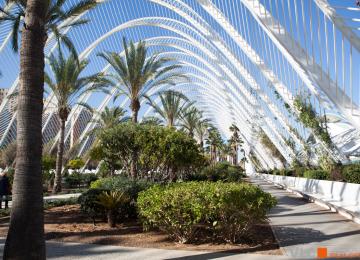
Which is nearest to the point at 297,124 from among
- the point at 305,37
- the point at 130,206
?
the point at 305,37

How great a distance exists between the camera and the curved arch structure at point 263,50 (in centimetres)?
1711

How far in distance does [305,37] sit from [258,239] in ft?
35.6

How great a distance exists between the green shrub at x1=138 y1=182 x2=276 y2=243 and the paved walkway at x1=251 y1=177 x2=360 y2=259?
846 mm

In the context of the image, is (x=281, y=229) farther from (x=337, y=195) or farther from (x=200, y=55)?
(x=200, y=55)

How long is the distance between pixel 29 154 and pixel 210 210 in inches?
144

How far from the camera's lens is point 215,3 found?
2577 centimetres

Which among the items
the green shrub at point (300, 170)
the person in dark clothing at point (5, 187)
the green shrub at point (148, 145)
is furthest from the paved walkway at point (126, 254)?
the green shrub at point (300, 170)

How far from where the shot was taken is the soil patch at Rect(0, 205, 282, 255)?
8.39m

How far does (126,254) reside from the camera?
775cm

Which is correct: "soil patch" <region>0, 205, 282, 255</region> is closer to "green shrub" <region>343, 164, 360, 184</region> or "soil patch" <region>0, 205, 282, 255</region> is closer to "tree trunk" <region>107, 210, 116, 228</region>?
"tree trunk" <region>107, 210, 116, 228</region>

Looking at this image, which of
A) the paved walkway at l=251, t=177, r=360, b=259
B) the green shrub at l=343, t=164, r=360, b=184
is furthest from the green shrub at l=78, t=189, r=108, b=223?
the green shrub at l=343, t=164, r=360, b=184

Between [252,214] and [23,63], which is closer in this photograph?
[23,63]

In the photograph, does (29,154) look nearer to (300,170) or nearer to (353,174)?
(353,174)

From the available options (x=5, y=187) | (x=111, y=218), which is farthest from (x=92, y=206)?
(x=5, y=187)
